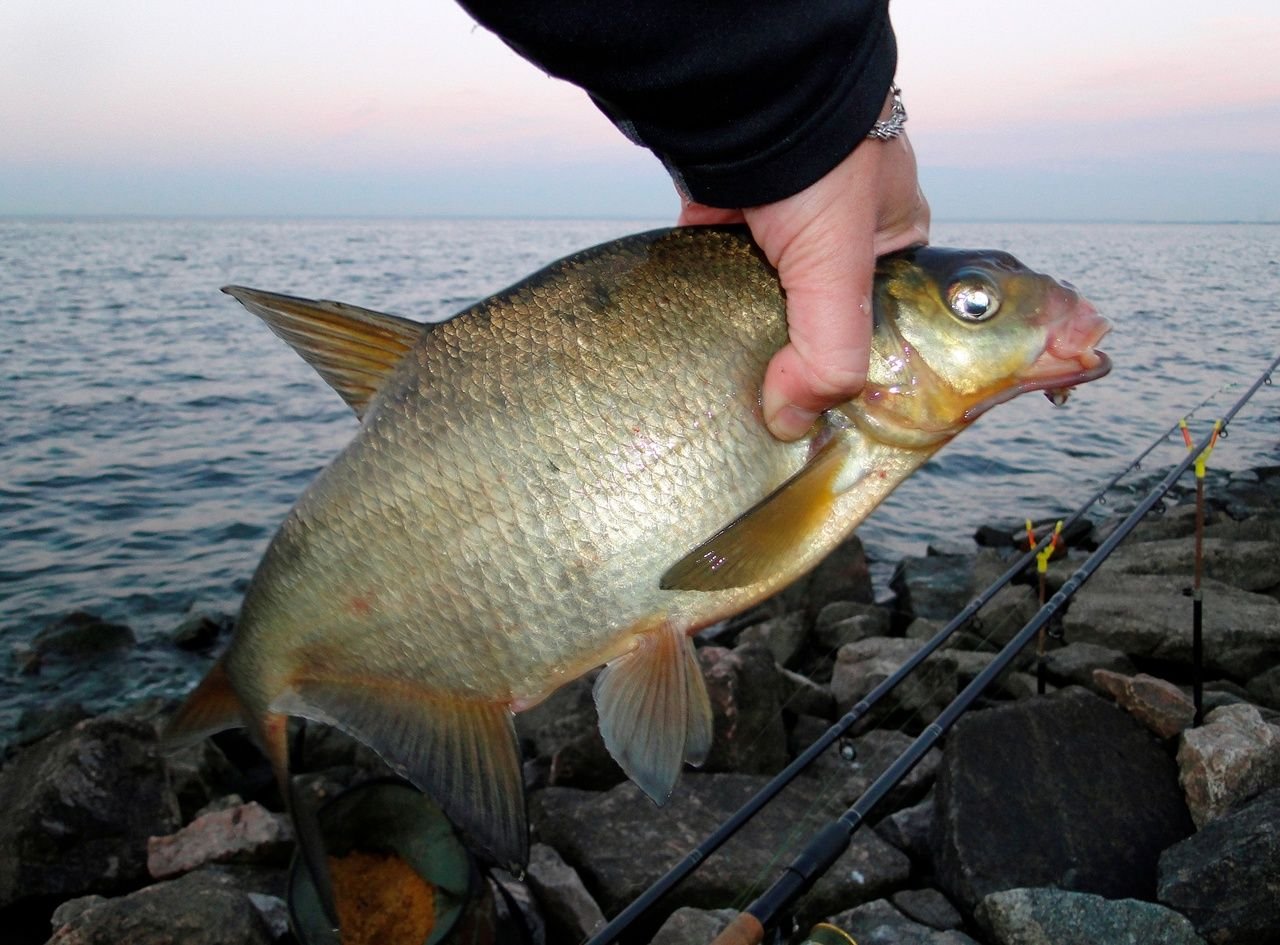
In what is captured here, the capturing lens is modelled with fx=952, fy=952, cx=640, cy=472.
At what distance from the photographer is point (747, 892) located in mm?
4559

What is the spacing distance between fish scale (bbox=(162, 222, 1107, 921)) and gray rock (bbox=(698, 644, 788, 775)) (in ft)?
12.1

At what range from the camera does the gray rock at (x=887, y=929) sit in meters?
4.03

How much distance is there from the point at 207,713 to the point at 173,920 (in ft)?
6.40

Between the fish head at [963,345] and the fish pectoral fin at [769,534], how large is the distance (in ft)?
0.49

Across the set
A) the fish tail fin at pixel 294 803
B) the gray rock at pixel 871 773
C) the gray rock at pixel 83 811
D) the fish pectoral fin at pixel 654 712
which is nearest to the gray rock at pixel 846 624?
the gray rock at pixel 871 773

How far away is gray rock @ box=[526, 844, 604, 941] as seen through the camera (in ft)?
14.8

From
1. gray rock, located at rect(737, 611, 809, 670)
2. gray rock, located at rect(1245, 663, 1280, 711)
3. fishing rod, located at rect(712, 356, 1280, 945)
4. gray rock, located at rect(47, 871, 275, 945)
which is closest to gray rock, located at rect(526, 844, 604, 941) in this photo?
gray rock, located at rect(47, 871, 275, 945)

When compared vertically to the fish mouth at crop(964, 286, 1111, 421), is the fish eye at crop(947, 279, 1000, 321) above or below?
above

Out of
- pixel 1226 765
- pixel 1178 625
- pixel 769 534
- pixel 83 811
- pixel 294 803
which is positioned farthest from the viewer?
pixel 1178 625

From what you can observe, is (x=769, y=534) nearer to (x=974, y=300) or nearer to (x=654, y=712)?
(x=654, y=712)

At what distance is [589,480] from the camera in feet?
6.95

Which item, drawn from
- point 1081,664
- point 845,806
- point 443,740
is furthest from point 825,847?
point 1081,664

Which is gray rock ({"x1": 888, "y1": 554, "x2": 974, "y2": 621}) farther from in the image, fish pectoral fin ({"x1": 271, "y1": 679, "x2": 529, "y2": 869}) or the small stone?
fish pectoral fin ({"x1": 271, "y1": 679, "x2": 529, "y2": 869})

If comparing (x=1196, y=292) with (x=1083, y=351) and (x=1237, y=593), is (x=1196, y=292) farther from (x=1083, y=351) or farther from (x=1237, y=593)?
(x=1083, y=351)
